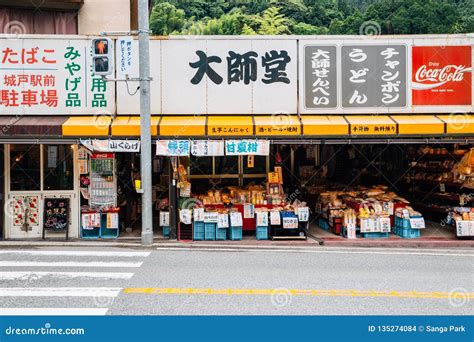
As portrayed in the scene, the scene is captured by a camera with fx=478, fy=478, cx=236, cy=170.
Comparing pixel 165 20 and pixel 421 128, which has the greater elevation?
pixel 165 20

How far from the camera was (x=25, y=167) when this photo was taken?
14.9m

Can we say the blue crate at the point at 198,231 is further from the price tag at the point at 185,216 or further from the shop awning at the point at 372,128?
the shop awning at the point at 372,128

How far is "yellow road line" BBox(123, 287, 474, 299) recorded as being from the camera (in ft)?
28.2

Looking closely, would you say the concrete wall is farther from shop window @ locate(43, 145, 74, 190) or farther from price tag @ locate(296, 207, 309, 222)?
price tag @ locate(296, 207, 309, 222)

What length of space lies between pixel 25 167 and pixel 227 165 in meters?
6.93

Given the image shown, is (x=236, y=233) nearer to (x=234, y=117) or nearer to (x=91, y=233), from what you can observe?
(x=234, y=117)

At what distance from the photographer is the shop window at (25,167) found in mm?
14836

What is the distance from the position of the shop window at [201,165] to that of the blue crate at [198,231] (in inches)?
139

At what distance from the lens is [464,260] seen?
12.1 metres

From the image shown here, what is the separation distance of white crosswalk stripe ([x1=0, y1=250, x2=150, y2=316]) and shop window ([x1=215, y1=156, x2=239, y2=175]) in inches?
235

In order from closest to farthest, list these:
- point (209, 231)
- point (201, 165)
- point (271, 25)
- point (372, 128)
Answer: point (372, 128) < point (209, 231) < point (201, 165) < point (271, 25)

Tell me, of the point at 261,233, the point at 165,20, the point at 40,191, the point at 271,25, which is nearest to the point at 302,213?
the point at 261,233

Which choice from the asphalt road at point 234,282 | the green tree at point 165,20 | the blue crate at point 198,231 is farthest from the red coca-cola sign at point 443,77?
the green tree at point 165,20

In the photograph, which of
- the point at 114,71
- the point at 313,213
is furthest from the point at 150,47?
the point at 313,213
